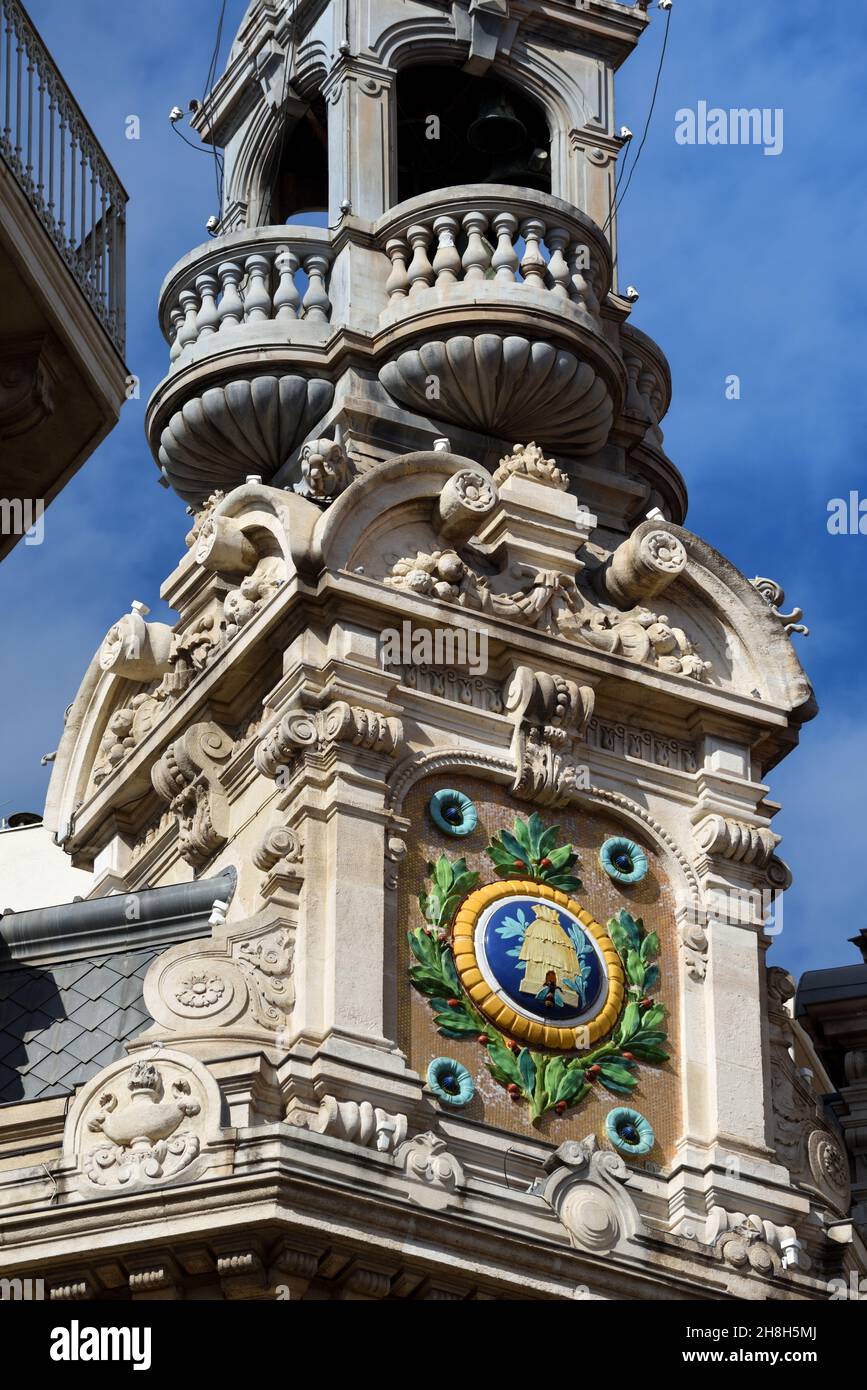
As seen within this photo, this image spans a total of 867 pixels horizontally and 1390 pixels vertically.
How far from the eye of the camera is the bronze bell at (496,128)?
3484cm

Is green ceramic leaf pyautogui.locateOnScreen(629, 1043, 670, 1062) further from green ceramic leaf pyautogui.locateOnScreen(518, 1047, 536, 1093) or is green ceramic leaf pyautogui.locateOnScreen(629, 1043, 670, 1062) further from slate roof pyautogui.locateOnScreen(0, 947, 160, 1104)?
slate roof pyautogui.locateOnScreen(0, 947, 160, 1104)

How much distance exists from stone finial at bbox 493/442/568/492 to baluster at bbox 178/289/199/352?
2943 millimetres

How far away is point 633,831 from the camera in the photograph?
3044cm

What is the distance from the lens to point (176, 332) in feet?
109

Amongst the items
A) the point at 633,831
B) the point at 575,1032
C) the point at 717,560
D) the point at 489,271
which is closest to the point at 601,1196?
the point at 575,1032

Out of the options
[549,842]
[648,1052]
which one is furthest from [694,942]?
[549,842]

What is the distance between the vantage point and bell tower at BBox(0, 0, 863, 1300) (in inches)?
1069

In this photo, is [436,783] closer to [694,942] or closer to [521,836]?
[521,836]

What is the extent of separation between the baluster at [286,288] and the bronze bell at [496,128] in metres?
2.72

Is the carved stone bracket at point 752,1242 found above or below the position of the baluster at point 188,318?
below

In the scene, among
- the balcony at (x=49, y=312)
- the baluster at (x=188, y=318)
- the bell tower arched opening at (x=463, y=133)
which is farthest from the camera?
the bell tower arched opening at (x=463, y=133)

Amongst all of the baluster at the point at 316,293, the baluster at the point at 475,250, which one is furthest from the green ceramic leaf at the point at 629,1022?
the baluster at the point at 316,293

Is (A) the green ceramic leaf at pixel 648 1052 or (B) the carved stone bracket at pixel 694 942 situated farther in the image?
(B) the carved stone bracket at pixel 694 942

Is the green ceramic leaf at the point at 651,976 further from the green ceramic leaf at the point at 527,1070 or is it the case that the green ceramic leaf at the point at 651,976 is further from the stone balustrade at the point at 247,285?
the stone balustrade at the point at 247,285
